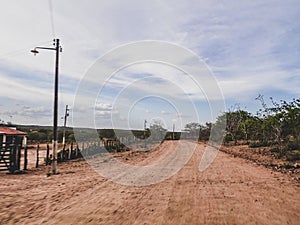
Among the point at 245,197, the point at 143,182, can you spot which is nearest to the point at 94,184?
the point at 143,182

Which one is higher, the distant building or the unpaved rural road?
the distant building

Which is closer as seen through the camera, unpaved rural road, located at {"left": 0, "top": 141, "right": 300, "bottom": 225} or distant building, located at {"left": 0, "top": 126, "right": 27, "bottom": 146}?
unpaved rural road, located at {"left": 0, "top": 141, "right": 300, "bottom": 225}

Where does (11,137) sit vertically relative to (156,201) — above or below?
above

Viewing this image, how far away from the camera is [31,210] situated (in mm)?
7066

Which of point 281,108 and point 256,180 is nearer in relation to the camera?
point 256,180

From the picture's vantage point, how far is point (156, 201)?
7.90 meters

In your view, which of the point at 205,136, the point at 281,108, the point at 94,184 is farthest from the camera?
the point at 205,136

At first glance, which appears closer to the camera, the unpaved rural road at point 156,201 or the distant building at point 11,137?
the unpaved rural road at point 156,201

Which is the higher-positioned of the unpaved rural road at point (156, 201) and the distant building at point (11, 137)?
the distant building at point (11, 137)

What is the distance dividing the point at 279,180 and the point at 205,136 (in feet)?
138

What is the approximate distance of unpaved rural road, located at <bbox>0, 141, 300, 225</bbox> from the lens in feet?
20.6

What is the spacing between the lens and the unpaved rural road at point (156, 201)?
20.6 ft

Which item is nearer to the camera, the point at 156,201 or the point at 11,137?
the point at 156,201

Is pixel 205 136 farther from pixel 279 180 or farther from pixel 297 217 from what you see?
pixel 297 217
